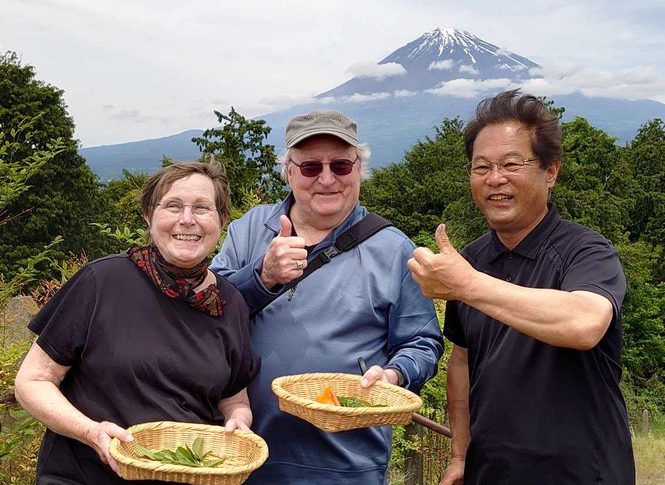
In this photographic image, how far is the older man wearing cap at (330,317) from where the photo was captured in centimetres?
317

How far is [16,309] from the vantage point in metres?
6.28

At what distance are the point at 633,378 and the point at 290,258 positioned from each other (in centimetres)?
3590

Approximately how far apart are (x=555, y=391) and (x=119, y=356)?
1691 millimetres

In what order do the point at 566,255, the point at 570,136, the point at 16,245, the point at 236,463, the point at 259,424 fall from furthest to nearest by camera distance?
the point at 570,136 < the point at 16,245 < the point at 259,424 < the point at 566,255 < the point at 236,463

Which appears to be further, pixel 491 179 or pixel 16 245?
pixel 16 245

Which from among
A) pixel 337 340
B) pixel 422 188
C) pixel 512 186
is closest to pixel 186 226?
pixel 337 340

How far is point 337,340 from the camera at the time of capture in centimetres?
321

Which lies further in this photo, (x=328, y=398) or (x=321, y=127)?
(x=321, y=127)

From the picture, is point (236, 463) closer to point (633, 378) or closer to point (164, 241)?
point (164, 241)

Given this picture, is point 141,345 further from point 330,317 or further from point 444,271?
point 444,271

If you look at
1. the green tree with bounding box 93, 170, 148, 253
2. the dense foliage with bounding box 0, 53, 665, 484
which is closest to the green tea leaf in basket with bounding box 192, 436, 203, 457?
the green tree with bounding box 93, 170, 148, 253

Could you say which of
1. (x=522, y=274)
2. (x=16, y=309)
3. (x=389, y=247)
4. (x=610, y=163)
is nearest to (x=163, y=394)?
(x=389, y=247)

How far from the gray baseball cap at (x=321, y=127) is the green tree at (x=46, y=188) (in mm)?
25691

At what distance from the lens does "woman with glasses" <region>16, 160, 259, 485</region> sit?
2.69 metres
